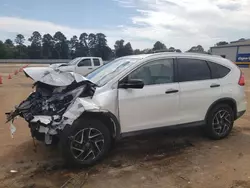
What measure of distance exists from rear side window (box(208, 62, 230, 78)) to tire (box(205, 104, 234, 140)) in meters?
0.63

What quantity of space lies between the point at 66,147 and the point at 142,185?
1245 millimetres

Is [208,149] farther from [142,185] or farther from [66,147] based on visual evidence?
[66,147]

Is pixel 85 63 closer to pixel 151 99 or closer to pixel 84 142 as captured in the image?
pixel 151 99

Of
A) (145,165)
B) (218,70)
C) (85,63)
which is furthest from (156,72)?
(85,63)

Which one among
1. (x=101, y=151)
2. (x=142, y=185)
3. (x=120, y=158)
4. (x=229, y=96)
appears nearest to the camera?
(x=142, y=185)

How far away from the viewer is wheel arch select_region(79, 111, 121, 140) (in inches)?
160

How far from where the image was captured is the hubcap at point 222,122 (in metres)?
5.43

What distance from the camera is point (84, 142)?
409cm

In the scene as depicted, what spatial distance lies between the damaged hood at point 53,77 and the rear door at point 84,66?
12175 millimetres

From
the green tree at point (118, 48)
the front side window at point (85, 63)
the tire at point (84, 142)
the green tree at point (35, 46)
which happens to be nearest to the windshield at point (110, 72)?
the tire at point (84, 142)

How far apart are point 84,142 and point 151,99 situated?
136 centimetres

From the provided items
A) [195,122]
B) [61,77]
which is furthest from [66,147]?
[195,122]

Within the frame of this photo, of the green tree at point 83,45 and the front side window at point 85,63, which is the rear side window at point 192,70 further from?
the green tree at point 83,45

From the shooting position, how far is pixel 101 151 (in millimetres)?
4246
